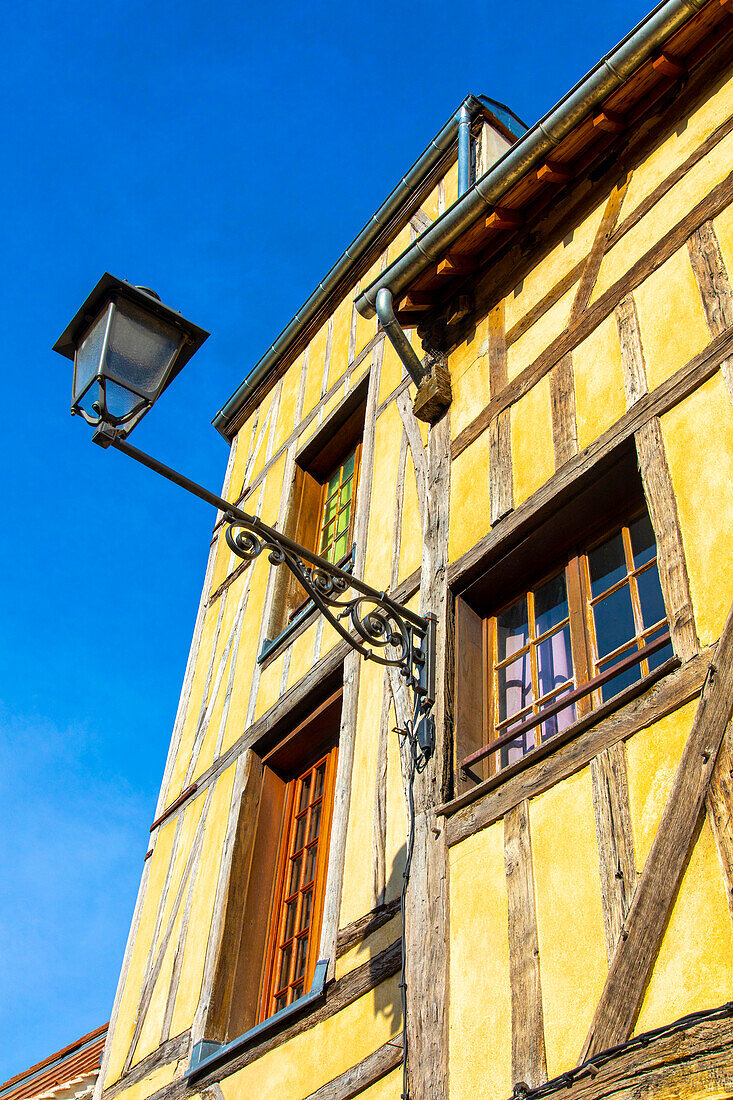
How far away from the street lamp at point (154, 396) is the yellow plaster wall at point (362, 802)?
25.8 inches

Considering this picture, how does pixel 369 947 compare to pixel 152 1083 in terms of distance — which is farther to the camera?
pixel 152 1083

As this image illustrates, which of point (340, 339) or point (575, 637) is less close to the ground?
point (340, 339)

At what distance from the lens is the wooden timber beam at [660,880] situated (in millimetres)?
2891

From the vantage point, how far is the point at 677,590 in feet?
11.4

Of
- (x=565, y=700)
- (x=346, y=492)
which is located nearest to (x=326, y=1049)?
(x=565, y=700)

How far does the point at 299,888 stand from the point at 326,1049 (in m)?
1.33

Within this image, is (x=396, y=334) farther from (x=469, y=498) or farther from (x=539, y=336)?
(x=469, y=498)

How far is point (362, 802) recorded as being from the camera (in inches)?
198

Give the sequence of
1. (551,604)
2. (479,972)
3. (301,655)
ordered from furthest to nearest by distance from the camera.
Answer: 1. (301,655)
2. (551,604)
3. (479,972)

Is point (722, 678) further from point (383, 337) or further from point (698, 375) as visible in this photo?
point (383, 337)

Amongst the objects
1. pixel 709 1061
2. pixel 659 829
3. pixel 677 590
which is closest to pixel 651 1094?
pixel 709 1061

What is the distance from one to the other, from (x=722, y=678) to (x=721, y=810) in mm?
402

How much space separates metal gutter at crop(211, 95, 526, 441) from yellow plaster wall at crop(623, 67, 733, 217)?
303 cm

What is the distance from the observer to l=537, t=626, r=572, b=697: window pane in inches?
165
